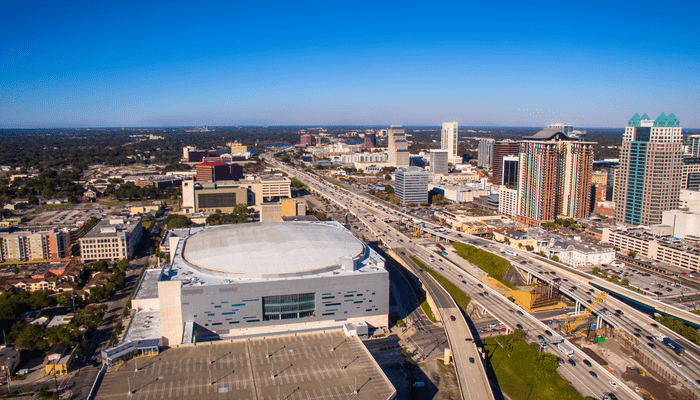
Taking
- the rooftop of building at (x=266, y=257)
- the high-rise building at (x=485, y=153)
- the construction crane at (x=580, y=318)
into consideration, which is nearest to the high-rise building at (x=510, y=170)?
the high-rise building at (x=485, y=153)

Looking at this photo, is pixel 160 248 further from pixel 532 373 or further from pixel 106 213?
pixel 532 373

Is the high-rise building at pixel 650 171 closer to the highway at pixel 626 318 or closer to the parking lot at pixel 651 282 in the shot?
the parking lot at pixel 651 282

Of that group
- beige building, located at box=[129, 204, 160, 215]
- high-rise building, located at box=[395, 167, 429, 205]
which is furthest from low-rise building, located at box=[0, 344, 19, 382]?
high-rise building, located at box=[395, 167, 429, 205]

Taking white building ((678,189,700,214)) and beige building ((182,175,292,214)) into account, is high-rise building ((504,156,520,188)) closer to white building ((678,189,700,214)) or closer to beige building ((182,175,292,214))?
white building ((678,189,700,214))

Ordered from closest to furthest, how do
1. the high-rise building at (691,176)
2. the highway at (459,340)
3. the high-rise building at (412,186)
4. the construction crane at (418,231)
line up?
the highway at (459,340) < the construction crane at (418,231) < the high-rise building at (691,176) < the high-rise building at (412,186)

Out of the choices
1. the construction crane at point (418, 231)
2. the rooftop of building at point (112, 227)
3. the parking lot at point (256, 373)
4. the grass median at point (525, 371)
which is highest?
the rooftop of building at point (112, 227)

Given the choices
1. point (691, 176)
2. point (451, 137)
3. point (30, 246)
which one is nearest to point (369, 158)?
point (451, 137)

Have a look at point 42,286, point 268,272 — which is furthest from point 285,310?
point 42,286

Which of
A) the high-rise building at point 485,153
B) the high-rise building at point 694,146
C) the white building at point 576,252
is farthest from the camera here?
the high-rise building at point 485,153
